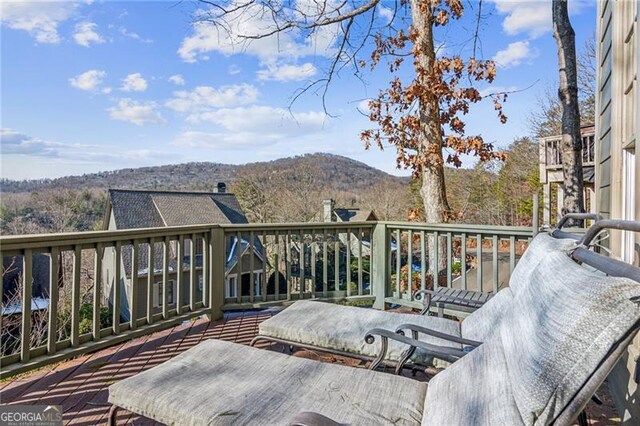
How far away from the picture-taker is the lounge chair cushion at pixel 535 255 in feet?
6.10

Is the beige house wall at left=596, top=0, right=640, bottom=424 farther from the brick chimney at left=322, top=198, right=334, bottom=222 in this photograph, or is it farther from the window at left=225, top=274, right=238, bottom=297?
the brick chimney at left=322, top=198, right=334, bottom=222

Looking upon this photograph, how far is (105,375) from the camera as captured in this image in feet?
8.75

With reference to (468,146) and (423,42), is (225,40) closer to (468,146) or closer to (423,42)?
(423,42)

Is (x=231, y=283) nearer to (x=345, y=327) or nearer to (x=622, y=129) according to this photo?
(x=345, y=327)

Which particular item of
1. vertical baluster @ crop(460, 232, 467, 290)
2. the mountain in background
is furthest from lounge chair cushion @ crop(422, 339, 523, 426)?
the mountain in background

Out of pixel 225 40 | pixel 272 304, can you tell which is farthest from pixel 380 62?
pixel 272 304

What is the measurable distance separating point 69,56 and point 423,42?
1062 cm

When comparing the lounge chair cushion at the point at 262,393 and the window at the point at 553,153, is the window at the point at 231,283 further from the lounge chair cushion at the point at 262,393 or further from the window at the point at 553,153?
the window at the point at 553,153

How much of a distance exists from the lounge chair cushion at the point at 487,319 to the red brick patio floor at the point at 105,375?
0.58 metres

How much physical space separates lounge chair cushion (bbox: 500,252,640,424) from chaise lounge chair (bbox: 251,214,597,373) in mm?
581

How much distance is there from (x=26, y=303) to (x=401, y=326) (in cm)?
246

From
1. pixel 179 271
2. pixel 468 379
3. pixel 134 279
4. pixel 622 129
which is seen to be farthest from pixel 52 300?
pixel 622 129

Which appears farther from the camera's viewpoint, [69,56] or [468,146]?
[69,56]

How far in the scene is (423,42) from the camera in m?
5.53
